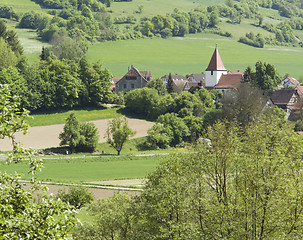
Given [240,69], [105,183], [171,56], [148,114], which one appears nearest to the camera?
[105,183]

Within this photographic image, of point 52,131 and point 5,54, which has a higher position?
point 5,54

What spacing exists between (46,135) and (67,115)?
1285 centimetres

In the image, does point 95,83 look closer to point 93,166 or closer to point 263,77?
point 263,77

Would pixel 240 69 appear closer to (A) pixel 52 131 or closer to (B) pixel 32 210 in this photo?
(A) pixel 52 131

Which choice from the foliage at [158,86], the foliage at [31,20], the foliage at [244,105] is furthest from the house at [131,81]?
the foliage at [31,20]

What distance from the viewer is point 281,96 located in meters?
105

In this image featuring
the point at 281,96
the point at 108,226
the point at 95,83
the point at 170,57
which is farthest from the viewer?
the point at 170,57

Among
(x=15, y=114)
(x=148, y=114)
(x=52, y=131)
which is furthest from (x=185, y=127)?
(x=15, y=114)

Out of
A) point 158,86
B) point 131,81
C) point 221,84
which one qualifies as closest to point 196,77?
point 131,81

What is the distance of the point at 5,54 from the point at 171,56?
8285 cm

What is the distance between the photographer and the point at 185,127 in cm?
8981

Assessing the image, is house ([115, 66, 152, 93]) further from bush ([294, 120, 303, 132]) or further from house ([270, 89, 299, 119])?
bush ([294, 120, 303, 132])

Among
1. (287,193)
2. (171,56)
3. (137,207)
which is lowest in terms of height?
(171,56)

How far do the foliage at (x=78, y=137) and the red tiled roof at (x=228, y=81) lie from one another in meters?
46.5
